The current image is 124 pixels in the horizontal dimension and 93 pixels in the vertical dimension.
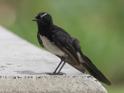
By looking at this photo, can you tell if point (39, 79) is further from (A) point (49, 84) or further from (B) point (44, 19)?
(B) point (44, 19)

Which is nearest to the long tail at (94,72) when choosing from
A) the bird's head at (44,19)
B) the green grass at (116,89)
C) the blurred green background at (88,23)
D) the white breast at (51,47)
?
the white breast at (51,47)

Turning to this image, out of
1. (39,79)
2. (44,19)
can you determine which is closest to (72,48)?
(44,19)

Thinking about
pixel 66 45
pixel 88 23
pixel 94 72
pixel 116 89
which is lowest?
pixel 116 89

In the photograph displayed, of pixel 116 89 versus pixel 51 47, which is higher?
pixel 51 47

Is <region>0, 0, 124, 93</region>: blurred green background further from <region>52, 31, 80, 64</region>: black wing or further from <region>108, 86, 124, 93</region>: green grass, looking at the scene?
<region>52, 31, 80, 64</region>: black wing

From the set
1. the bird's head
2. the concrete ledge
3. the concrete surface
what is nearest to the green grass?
the concrete surface

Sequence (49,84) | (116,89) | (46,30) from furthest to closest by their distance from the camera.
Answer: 1. (116,89)
2. (46,30)
3. (49,84)
